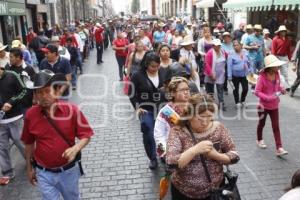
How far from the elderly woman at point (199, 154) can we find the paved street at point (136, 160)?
6.57 feet

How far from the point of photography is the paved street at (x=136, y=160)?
501 cm

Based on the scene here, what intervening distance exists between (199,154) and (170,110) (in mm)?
1028

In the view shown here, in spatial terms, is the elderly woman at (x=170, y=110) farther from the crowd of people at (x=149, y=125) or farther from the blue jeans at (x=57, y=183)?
the blue jeans at (x=57, y=183)

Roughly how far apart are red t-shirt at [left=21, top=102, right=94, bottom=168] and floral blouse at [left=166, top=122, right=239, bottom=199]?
103cm

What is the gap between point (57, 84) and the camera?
3443 millimetres

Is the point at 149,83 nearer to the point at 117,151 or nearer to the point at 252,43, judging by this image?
the point at 117,151

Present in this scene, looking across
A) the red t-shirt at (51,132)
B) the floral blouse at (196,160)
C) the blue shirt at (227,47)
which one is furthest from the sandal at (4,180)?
the blue shirt at (227,47)

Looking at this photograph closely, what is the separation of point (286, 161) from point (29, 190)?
3.74 metres

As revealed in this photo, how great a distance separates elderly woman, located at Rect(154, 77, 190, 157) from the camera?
11.9ft

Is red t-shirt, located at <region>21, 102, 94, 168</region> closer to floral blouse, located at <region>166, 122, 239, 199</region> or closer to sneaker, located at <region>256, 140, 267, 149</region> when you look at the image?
floral blouse, located at <region>166, 122, 239, 199</region>

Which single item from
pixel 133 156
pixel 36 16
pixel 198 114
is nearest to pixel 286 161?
pixel 133 156

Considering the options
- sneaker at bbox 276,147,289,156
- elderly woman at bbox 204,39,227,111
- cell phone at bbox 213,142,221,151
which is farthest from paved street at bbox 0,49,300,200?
cell phone at bbox 213,142,221,151

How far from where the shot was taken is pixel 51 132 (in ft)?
11.1

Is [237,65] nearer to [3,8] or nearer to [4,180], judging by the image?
[4,180]
